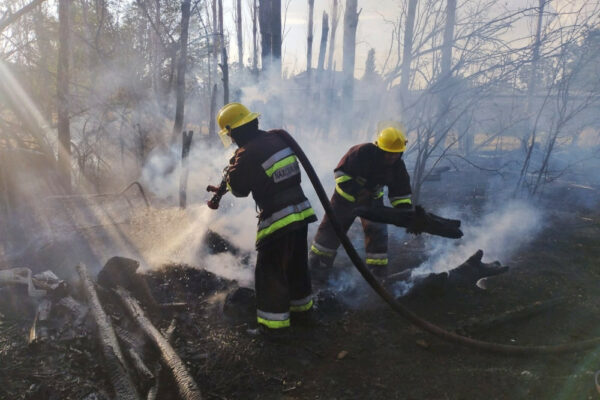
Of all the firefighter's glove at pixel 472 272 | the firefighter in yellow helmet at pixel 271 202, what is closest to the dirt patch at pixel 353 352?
the firefighter's glove at pixel 472 272

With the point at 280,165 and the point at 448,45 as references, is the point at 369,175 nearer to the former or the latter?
the point at 280,165

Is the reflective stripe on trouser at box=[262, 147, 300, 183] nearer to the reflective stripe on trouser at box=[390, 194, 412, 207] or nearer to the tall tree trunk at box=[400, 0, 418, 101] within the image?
the reflective stripe on trouser at box=[390, 194, 412, 207]

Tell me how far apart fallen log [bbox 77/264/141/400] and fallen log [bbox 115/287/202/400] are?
0.85ft

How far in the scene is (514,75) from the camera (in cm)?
720

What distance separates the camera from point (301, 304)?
151 inches

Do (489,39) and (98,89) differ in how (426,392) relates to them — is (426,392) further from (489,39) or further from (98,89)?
(98,89)

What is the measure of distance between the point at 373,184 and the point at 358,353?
2025 mm

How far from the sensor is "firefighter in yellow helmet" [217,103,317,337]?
3.57 meters

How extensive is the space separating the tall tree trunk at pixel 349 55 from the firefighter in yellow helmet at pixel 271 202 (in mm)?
9132


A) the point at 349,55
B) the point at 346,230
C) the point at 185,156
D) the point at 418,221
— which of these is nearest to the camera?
the point at 418,221

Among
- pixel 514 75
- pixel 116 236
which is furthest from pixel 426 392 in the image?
pixel 514 75

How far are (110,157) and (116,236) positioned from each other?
693 centimetres

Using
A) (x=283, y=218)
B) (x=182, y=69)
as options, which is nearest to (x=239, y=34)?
(x=182, y=69)

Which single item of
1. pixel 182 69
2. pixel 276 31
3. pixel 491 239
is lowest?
pixel 491 239
